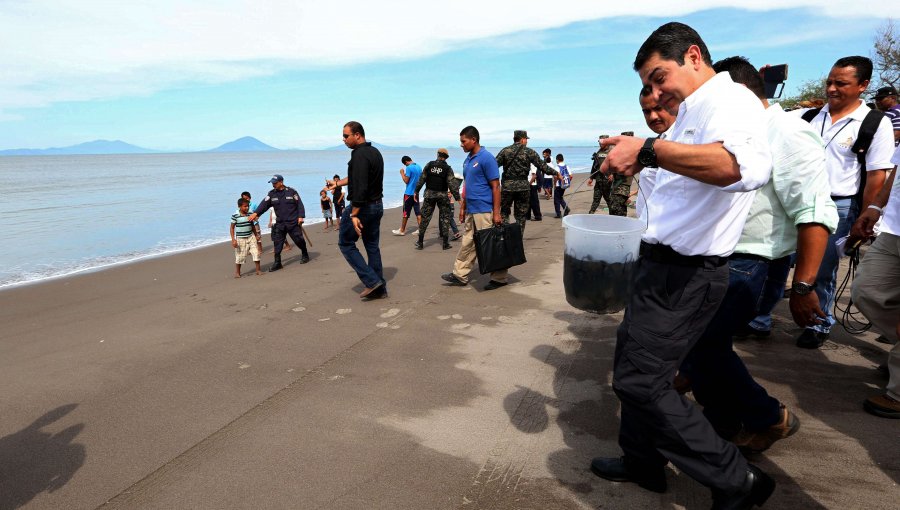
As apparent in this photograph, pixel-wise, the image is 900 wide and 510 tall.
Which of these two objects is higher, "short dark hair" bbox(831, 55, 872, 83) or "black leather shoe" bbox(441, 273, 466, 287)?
"short dark hair" bbox(831, 55, 872, 83)

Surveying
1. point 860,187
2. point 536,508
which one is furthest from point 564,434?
point 860,187

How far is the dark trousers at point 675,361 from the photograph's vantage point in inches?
71.1

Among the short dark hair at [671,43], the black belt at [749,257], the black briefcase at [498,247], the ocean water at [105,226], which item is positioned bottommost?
the ocean water at [105,226]

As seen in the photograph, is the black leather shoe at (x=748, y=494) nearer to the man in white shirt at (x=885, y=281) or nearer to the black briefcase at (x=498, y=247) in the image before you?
the man in white shirt at (x=885, y=281)

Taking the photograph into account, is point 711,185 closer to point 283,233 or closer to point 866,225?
point 866,225

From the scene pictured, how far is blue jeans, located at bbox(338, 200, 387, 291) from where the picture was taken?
17.8ft

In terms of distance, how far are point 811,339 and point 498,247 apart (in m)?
3.03

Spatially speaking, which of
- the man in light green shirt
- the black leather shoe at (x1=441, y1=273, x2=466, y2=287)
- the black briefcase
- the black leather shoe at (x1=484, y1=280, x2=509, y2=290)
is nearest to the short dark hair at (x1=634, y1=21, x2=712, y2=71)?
the man in light green shirt

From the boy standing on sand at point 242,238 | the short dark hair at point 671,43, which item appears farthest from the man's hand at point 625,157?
the boy standing on sand at point 242,238

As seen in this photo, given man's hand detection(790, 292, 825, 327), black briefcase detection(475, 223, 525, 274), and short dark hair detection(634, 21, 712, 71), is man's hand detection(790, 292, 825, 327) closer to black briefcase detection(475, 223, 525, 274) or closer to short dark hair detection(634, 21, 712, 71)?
short dark hair detection(634, 21, 712, 71)

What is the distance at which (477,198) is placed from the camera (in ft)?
19.6

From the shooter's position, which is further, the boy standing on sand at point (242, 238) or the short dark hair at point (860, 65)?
the boy standing on sand at point (242, 238)

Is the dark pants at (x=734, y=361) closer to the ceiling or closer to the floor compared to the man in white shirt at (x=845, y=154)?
closer to the floor

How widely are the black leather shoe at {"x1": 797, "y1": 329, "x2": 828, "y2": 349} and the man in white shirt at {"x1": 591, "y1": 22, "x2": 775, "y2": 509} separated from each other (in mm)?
2316
